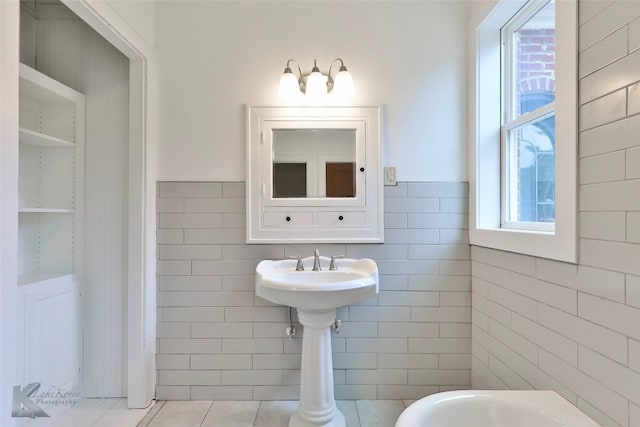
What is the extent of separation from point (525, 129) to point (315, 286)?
1295mm

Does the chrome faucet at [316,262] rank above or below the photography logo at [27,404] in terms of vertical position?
above

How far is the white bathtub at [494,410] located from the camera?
1.09 metres

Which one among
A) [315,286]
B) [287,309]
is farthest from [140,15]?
[287,309]

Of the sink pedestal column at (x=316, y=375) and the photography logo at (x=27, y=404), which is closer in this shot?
the photography logo at (x=27, y=404)

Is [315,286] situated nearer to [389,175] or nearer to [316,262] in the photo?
[316,262]

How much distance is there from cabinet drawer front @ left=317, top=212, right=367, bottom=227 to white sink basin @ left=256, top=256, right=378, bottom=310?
0.76 feet

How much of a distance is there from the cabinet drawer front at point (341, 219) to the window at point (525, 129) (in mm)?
629

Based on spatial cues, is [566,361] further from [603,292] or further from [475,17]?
[475,17]

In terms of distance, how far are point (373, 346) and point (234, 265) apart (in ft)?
3.08

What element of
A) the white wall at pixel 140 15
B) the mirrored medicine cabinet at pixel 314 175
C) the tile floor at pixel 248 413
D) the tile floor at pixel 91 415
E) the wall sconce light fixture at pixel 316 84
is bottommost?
the tile floor at pixel 248 413

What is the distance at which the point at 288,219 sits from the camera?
6.33 feet

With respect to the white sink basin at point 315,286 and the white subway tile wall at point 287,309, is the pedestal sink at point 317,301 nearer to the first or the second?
the white sink basin at point 315,286

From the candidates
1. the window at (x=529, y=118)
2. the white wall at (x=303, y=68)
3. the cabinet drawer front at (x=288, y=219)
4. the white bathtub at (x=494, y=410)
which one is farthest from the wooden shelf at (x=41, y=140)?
the window at (x=529, y=118)

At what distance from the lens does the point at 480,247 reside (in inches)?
72.7
